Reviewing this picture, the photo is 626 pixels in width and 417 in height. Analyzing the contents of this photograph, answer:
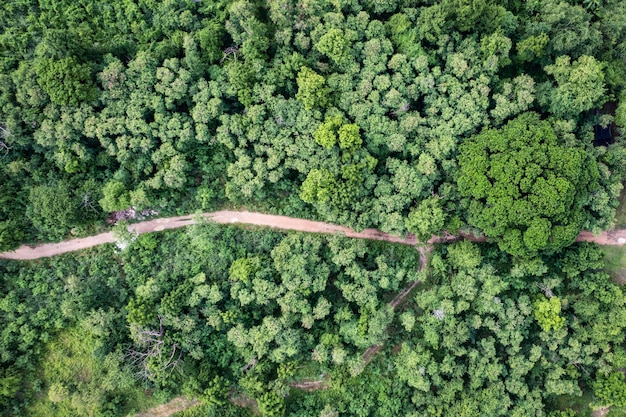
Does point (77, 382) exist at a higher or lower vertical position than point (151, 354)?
lower

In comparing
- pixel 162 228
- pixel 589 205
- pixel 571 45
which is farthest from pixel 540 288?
pixel 162 228

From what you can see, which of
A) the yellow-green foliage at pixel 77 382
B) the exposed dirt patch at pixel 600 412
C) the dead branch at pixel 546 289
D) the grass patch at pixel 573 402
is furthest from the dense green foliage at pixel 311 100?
the exposed dirt patch at pixel 600 412

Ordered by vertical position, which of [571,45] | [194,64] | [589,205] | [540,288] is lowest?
[540,288]

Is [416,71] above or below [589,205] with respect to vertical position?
above

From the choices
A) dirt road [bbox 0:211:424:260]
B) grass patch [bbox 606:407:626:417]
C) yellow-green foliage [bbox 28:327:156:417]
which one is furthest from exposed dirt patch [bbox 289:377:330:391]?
grass patch [bbox 606:407:626:417]

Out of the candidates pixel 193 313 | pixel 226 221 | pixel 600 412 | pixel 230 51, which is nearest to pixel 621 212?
pixel 600 412

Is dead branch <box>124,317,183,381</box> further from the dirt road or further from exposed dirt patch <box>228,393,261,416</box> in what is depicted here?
A: the dirt road

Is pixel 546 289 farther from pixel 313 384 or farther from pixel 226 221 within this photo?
pixel 226 221

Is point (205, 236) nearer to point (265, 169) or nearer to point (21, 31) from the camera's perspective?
point (265, 169)

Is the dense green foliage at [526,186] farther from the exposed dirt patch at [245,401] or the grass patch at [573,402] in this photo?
the exposed dirt patch at [245,401]
